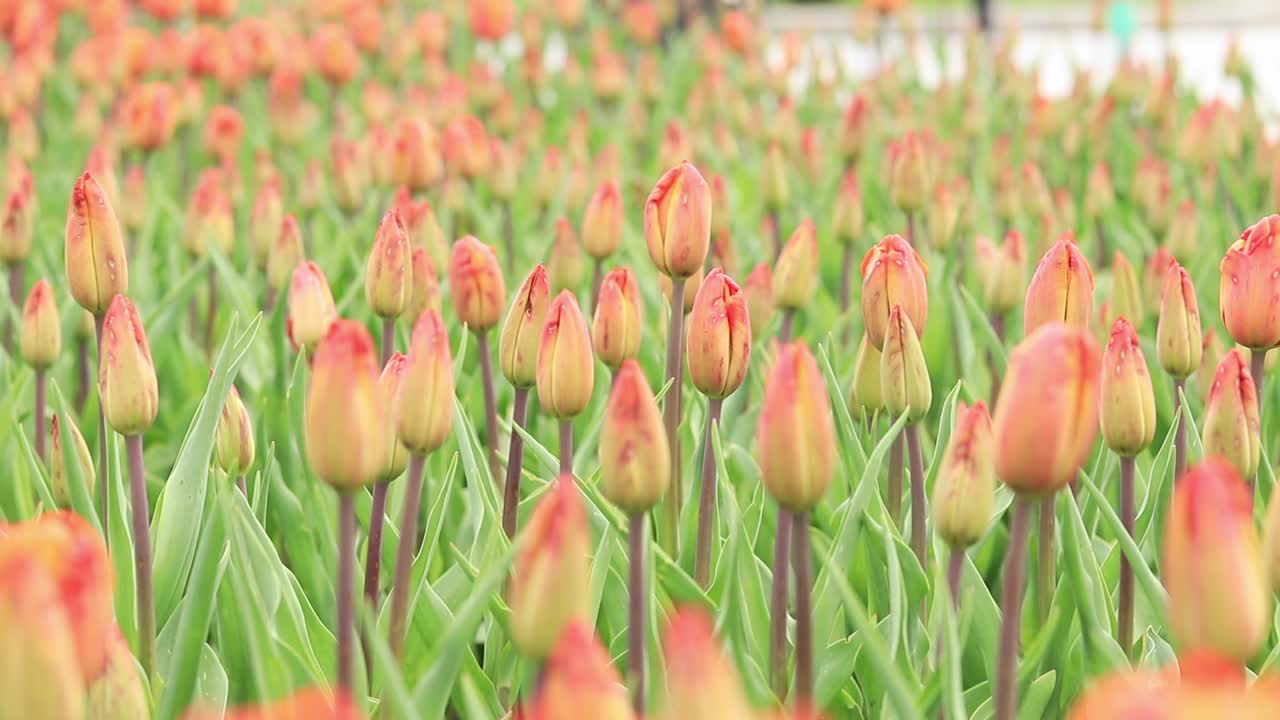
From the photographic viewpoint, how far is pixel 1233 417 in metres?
1.23

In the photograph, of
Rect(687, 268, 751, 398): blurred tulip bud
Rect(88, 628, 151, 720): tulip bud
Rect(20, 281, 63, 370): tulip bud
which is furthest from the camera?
Rect(20, 281, 63, 370): tulip bud

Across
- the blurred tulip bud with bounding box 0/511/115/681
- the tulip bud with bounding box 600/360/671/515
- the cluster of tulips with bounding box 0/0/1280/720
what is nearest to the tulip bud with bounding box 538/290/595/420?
the cluster of tulips with bounding box 0/0/1280/720

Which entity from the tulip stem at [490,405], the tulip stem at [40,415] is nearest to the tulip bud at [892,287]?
the tulip stem at [490,405]

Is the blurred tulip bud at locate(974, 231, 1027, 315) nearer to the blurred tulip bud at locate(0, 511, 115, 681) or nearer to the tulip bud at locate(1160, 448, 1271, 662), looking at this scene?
the tulip bud at locate(1160, 448, 1271, 662)

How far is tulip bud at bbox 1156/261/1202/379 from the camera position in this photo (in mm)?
1425

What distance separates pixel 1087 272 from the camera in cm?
132

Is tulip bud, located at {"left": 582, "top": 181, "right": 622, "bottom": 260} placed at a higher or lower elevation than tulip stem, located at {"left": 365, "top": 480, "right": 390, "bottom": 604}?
higher

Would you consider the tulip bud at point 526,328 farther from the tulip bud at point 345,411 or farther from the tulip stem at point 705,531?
the tulip bud at point 345,411

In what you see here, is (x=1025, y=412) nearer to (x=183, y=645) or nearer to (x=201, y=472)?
(x=183, y=645)

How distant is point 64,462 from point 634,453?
69 centimetres

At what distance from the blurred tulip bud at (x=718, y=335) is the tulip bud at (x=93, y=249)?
56 centimetres

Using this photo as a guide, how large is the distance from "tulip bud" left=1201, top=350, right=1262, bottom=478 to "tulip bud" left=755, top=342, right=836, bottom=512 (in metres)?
A: 0.43

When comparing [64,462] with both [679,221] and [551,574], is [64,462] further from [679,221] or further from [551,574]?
[551,574]

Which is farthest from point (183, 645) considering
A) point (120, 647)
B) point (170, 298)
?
point (170, 298)
